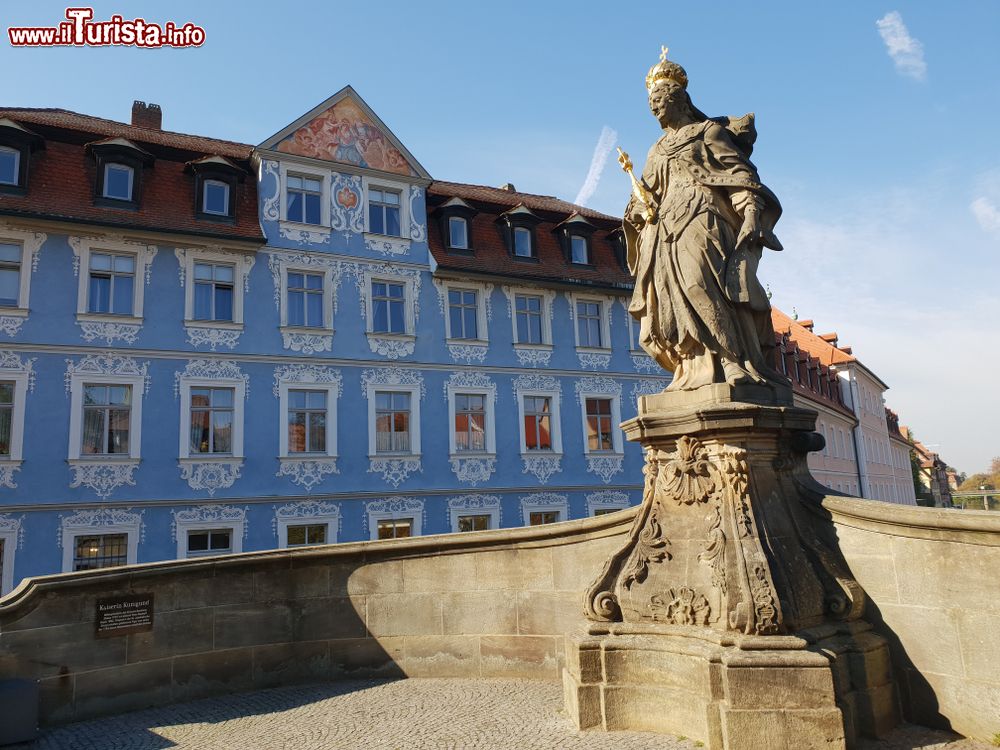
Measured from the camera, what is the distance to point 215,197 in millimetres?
18391

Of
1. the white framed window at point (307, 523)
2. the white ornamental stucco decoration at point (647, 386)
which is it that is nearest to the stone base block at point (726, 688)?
the white framed window at point (307, 523)

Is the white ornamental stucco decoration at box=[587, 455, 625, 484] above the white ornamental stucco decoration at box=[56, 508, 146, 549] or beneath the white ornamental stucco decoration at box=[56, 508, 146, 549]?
above

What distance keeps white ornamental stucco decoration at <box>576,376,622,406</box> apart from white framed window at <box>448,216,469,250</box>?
4.96 meters

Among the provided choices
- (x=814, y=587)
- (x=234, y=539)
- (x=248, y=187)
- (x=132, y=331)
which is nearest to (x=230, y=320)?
(x=132, y=331)

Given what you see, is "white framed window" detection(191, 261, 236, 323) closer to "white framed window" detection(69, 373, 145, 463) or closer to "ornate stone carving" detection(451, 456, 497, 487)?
"white framed window" detection(69, 373, 145, 463)

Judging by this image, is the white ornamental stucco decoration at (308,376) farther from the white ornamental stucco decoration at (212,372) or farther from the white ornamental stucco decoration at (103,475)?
the white ornamental stucco decoration at (103,475)

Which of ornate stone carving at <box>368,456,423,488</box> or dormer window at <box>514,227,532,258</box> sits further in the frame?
dormer window at <box>514,227,532,258</box>

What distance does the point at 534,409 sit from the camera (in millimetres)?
21078

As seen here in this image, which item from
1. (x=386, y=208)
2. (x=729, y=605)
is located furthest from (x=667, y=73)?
(x=386, y=208)

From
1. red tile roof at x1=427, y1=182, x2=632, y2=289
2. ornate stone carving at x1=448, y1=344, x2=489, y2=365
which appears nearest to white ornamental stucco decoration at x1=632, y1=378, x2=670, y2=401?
red tile roof at x1=427, y1=182, x2=632, y2=289

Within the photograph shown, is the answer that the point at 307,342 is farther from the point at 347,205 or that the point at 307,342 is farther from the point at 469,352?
the point at 469,352

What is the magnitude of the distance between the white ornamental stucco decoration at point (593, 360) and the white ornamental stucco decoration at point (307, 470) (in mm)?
7558

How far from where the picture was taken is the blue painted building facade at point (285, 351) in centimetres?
1598

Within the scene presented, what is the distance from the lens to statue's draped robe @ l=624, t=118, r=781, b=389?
17.4 ft
